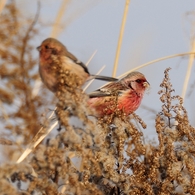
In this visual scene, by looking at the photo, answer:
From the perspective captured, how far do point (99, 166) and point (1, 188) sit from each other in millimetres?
453

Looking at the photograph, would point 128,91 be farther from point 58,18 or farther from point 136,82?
point 58,18

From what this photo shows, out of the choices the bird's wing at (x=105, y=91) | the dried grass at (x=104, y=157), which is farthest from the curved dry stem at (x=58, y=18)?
the dried grass at (x=104, y=157)

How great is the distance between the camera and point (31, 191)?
6.61 ft

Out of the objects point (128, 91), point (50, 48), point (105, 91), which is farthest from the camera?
point (128, 91)

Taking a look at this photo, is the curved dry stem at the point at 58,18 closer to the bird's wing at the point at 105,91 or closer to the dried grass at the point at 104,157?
the bird's wing at the point at 105,91

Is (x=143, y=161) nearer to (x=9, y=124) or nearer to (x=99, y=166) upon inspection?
(x=99, y=166)

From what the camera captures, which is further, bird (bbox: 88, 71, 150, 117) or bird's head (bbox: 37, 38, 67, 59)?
bird (bbox: 88, 71, 150, 117)

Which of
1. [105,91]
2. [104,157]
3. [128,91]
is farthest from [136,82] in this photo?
[104,157]

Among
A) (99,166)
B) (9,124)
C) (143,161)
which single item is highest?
(9,124)

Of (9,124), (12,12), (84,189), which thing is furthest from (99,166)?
(12,12)

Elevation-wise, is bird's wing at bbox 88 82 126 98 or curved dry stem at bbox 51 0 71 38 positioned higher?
curved dry stem at bbox 51 0 71 38

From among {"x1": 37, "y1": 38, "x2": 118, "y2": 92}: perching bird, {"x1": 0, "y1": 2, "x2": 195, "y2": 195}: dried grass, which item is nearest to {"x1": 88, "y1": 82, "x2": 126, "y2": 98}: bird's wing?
{"x1": 37, "y1": 38, "x2": 118, "y2": 92}: perching bird

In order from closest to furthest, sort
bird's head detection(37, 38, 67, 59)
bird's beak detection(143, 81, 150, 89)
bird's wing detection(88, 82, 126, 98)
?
1. bird's head detection(37, 38, 67, 59)
2. bird's wing detection(88, 82, 126, 98)
3. bird's beak detection(143, 81, 150, 89)

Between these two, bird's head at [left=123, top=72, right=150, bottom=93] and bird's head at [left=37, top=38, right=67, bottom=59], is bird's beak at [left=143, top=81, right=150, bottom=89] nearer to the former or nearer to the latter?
bird's head at [left=123, top=72, right=150, bottom=93]
